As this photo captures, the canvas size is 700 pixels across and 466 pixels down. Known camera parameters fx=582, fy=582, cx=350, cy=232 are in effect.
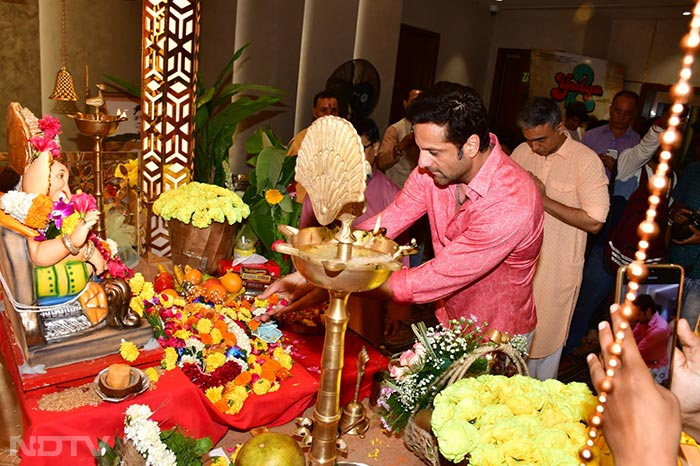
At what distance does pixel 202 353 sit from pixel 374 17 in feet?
16.2

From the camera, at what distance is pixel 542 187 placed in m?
3.09

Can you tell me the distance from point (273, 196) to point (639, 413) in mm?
2726

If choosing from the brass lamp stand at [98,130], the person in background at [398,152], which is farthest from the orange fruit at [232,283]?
the person in background at [398,152]

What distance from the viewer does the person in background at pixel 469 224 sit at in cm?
181

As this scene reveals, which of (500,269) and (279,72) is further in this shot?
(279,72)

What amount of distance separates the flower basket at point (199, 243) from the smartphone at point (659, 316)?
1995 mm

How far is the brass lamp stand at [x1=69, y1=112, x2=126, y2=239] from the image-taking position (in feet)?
8.09

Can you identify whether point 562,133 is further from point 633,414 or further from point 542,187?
point 633,414

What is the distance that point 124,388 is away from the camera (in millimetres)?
1597

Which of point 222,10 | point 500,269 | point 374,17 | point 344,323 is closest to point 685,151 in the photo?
point 374,17

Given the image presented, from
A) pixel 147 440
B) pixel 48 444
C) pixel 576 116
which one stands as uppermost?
pixel 576 116


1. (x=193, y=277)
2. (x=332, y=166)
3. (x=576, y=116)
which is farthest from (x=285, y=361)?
(x=576, y=116)

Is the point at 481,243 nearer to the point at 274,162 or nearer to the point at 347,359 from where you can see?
the point at 347,359

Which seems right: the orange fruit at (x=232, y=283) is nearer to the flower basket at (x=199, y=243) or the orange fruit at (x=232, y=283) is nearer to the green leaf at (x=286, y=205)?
the flower basket at (x=199, y=243)
